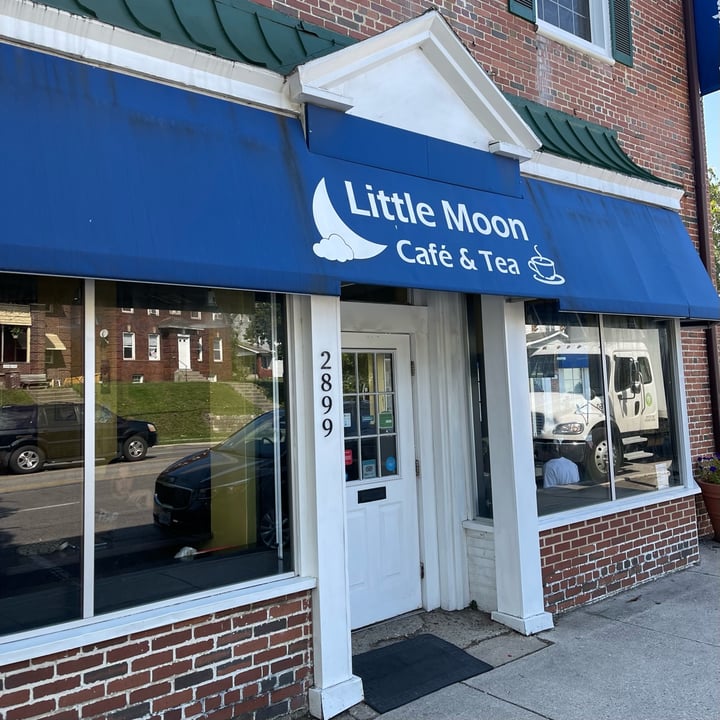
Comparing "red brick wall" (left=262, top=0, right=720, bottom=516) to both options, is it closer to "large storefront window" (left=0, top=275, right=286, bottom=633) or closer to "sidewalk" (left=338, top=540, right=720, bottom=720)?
"large storefront window" (left=0, top=275, right=286, bottom=633)

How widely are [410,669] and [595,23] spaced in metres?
6.69

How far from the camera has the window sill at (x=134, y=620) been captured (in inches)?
114

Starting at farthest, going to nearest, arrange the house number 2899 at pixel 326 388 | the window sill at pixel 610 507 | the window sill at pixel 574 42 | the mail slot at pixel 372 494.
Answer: the window sill at pixel 574 42 < the window sill at pixel 610 507 < the mail slot at pixel 372 494 < the house number 2899 at pixel 326 388

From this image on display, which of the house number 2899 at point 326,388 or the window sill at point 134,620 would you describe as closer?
the window sill at point 134,620

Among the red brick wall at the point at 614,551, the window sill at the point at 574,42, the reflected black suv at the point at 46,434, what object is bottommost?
the red brick wall at the point at 614,551

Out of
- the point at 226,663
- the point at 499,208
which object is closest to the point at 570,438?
the point at 499,208

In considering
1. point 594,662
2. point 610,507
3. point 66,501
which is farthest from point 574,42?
point 66,501

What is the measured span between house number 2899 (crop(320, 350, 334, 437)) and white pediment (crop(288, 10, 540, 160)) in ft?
5.09

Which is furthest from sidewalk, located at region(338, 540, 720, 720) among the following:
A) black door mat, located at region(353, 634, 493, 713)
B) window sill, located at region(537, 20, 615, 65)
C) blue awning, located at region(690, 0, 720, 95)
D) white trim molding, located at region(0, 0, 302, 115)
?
blue awning, located at region(690, 0, 720, 95)

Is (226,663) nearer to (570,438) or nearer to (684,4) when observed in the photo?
(570,438)

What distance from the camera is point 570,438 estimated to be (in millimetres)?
5742

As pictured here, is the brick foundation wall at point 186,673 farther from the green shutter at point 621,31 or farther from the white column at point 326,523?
the green shutter at point 621,31

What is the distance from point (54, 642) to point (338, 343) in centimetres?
213

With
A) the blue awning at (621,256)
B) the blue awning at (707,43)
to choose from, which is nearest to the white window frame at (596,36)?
the blue awning at (707,43)
